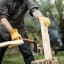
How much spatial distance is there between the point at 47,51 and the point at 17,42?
446 millimetres

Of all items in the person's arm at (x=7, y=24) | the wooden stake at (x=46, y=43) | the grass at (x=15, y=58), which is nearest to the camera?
Result: the wooden stake at (x=46, y=43)

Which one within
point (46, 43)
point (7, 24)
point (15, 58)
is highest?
point (7, 24)

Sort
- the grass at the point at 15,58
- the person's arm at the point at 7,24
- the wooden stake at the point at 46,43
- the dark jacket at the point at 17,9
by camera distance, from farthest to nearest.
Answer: the grass at the point at 15,58
the dark jacket at the point at 17,9
the person's arm at the point at 7,24
the wooden stake at the point at 46,43

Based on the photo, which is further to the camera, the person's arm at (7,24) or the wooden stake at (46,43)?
the person's arm at (7,24)

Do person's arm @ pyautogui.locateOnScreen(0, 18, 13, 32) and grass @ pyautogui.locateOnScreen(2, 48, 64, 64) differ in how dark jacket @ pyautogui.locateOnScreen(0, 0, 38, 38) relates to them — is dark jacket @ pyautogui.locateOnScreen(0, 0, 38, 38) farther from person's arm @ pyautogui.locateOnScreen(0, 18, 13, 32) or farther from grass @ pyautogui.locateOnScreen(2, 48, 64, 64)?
grass @ pyautogui.locateOnScreen(2, 48, 64, 64)

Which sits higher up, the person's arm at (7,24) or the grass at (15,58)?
the person's arm at (7,24)

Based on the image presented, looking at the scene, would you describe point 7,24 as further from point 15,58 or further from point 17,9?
point 15,58

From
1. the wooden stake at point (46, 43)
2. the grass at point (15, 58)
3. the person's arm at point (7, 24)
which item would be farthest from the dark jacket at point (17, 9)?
the grass at point (15, 58)

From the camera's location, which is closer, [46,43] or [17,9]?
[46,43]

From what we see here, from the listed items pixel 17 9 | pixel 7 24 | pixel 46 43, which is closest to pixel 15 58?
pixel 17 9

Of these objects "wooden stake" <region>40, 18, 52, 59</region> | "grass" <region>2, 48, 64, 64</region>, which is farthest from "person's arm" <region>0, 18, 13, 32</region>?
"grass" <region>2, 48, 64, 64</region>

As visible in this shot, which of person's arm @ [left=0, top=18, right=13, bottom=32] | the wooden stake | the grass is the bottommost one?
the grass

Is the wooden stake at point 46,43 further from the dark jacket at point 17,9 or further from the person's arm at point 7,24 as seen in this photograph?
the dark jacket at point 17,9

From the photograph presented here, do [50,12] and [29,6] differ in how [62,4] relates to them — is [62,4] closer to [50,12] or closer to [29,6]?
[50,12]
